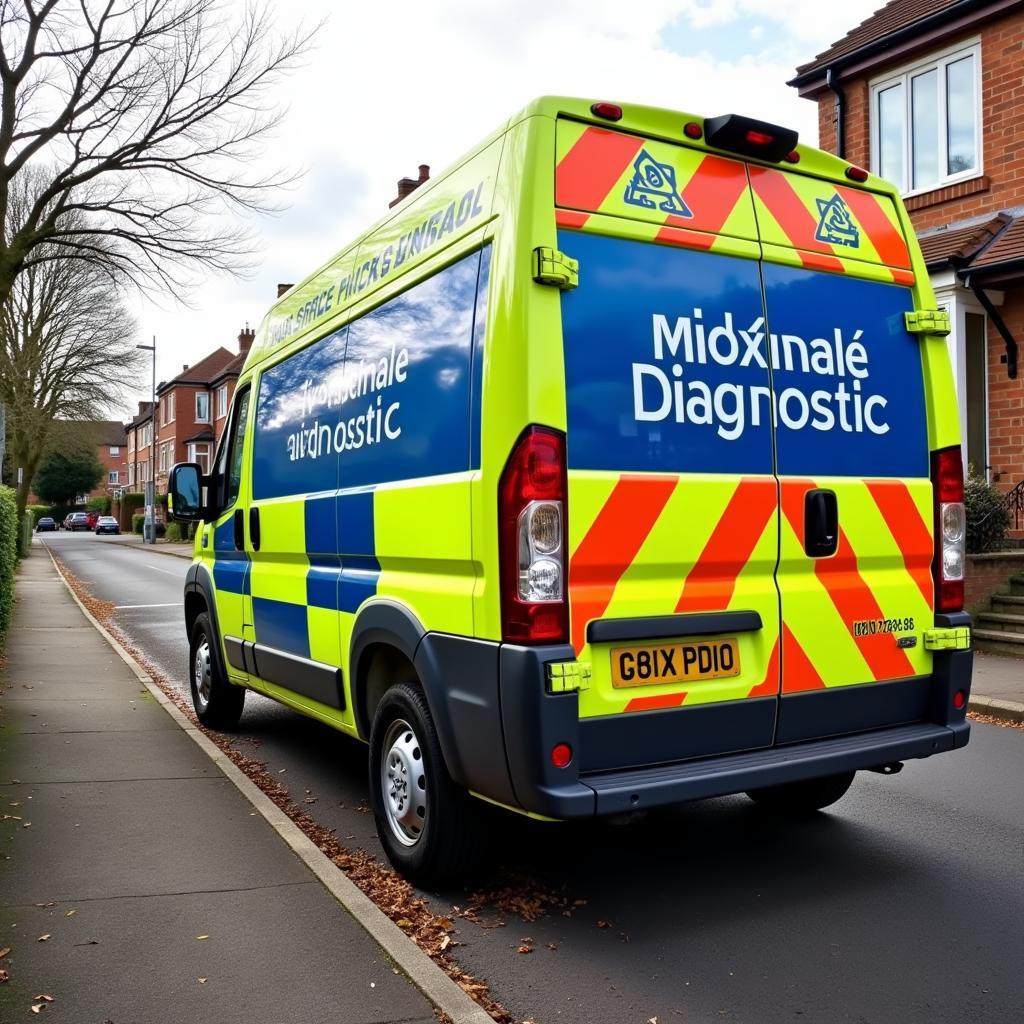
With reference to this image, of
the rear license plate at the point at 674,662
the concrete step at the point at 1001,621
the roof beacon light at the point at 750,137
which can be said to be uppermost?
the roof beacon light at the point at 750,137

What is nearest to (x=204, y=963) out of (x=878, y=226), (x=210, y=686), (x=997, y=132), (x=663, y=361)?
(x=663, y=361)

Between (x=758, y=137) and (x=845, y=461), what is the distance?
1280 millimetres

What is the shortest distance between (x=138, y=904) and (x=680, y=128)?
354 centimetres

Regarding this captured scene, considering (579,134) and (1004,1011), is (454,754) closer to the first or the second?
(1004,1011)

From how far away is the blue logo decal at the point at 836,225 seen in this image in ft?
13.8

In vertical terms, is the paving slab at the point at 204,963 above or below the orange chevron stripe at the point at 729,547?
below

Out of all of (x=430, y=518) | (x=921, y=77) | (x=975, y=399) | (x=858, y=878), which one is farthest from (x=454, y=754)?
(x=921, y=77)

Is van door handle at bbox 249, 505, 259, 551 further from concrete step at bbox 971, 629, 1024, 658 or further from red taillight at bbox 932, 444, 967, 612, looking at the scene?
concrete step at bbox 971, 629, 1024, 658

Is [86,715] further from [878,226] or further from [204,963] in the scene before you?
[878,226]

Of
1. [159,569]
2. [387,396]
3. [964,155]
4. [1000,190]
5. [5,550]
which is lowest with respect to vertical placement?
[159,569]

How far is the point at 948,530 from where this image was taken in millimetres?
4363

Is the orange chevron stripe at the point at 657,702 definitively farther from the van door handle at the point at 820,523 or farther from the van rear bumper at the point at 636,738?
the van door handle at the point at 820,523

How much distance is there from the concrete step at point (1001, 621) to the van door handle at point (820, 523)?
284 inches

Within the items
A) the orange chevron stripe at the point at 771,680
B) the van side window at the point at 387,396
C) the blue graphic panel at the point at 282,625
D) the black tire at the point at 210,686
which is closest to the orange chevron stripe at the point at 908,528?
the orange chevron stripe at the point at 771,680
